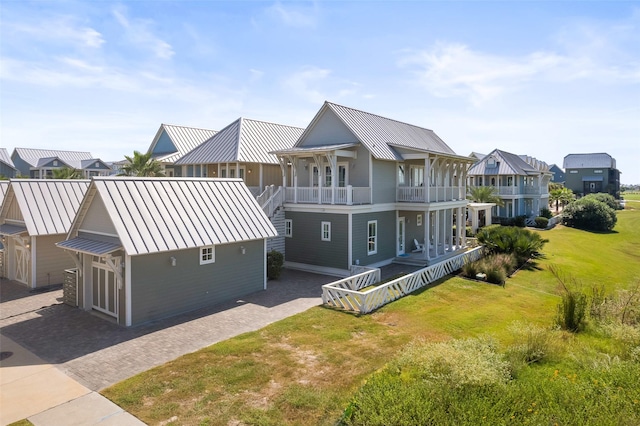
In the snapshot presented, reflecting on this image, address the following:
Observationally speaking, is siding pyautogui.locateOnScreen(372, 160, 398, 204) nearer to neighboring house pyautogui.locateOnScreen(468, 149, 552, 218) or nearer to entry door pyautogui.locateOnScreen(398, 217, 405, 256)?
entry door pyautogui.locateOnScreen(398, 217, 405, 256)

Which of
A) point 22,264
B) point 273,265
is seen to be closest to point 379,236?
point 273,265

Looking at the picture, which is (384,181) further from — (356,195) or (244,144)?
(244,144)

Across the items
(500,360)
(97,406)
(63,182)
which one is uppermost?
(63,182)

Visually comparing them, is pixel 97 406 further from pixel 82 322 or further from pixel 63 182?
pixel 63 182

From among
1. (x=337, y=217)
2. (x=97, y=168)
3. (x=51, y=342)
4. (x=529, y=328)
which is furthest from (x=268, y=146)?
(x=97, y=168)

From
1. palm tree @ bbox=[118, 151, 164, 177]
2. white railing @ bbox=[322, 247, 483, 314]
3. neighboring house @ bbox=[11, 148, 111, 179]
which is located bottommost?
white railing @ bbox=[322, 247, 483, 314]

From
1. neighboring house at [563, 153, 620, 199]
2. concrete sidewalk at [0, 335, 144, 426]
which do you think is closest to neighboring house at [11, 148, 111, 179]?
concrete sidewalk at [0, 335, 144, 426]

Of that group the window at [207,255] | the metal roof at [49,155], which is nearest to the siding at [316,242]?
the window at [207,255]
